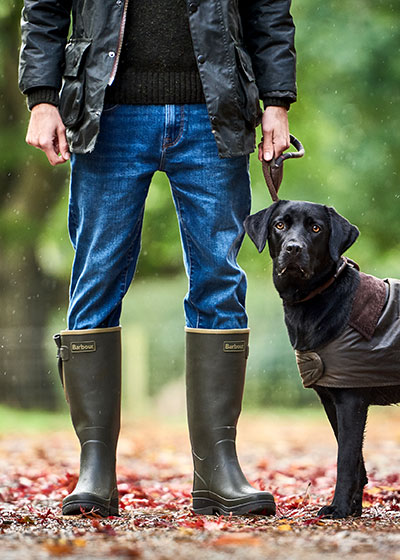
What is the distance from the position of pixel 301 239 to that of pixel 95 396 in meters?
1.05

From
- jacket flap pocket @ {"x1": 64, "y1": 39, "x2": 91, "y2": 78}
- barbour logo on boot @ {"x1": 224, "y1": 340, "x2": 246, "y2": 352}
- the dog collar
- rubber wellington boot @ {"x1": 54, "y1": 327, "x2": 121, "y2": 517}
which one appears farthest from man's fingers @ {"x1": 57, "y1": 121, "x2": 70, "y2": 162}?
the dog collar

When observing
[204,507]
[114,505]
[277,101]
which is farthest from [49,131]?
[204,507]

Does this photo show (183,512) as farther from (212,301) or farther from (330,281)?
(330,281)

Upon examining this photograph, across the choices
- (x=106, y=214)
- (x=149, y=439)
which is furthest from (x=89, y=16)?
(x=149, y=439)

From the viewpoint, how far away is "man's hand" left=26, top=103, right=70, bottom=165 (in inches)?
142

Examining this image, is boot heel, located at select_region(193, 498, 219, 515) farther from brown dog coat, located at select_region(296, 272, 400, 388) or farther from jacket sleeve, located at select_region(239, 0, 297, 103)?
jacket sleeve, located at select_region(239, 0, 297, 103)

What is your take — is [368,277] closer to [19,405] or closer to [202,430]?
[202,430]

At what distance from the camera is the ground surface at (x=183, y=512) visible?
8.98 ft

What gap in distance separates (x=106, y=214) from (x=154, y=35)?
0.70m

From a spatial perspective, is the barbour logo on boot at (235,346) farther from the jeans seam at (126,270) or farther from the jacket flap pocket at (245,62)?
the jacket flap pocket at (245,62)

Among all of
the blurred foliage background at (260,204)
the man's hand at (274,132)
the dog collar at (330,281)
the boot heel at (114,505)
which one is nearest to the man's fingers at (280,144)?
the man's hand at (274,132)

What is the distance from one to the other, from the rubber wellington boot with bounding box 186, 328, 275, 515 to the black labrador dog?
0.29 metres

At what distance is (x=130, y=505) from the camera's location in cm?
426

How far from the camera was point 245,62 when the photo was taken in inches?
140
